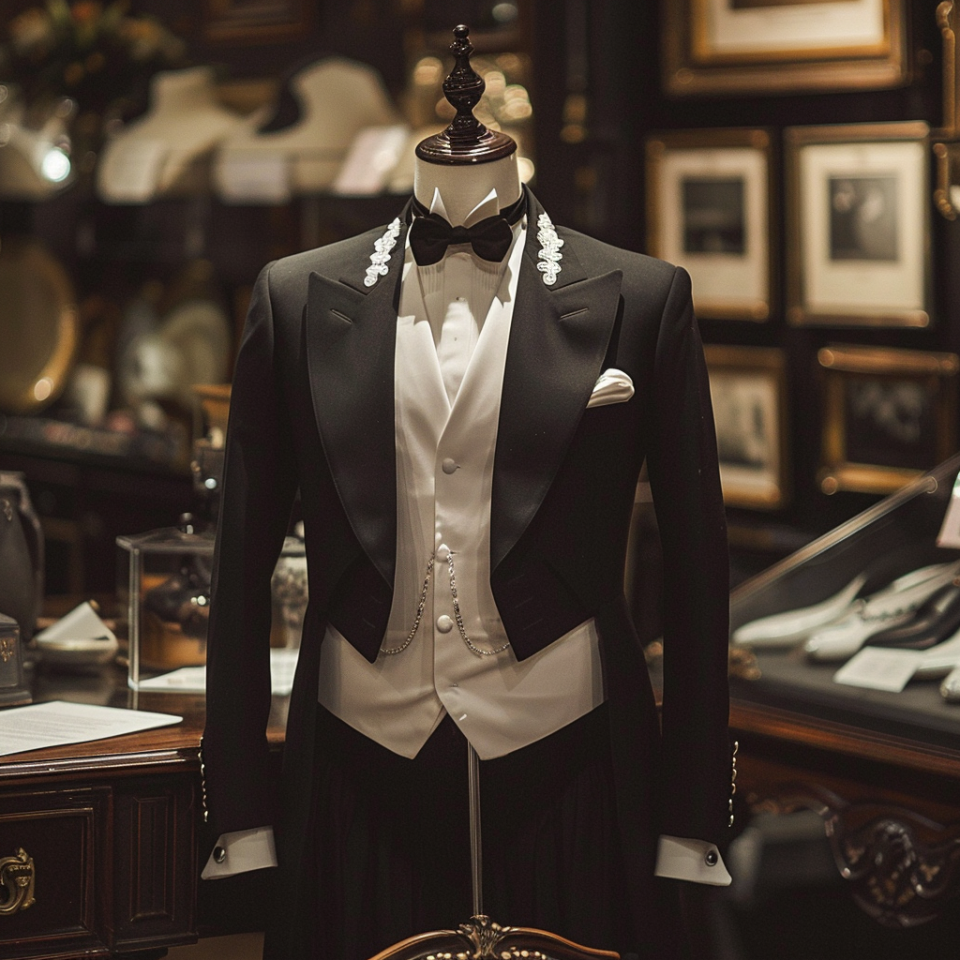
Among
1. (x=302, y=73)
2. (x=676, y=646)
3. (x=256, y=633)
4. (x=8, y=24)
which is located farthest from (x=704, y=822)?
(x=8, y=24)

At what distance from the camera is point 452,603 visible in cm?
190

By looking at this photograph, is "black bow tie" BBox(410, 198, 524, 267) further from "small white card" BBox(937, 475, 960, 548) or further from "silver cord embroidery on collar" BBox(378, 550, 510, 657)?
"small white card" BBox(937, 475, 960, 548)

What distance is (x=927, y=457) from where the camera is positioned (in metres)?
3.80

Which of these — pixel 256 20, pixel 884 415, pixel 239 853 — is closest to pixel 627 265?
pixel 239 853

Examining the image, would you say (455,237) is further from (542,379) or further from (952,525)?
(952,525)

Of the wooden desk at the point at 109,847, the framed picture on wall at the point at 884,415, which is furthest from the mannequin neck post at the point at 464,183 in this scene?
the framed picture on wall at the point at 884,415

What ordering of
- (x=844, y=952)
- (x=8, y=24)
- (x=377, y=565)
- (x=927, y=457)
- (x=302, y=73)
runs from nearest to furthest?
(x=377, y=565) < (x=844, y=952) < (x=927, y=457) < (x=302, y=73) < (x=8, y=24)

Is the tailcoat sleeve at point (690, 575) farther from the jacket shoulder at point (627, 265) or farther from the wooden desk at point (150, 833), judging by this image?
the wooden desk at point (150, 833)

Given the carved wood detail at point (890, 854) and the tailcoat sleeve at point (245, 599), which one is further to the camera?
the carved wood detail at point (890, 854)

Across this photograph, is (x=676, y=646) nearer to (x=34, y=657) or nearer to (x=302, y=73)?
(x=34, y=657)

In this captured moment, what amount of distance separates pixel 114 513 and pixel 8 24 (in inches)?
86.6

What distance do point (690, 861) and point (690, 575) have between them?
372 mm

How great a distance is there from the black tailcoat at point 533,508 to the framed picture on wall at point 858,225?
204 cm

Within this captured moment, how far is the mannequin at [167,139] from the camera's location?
500cm
